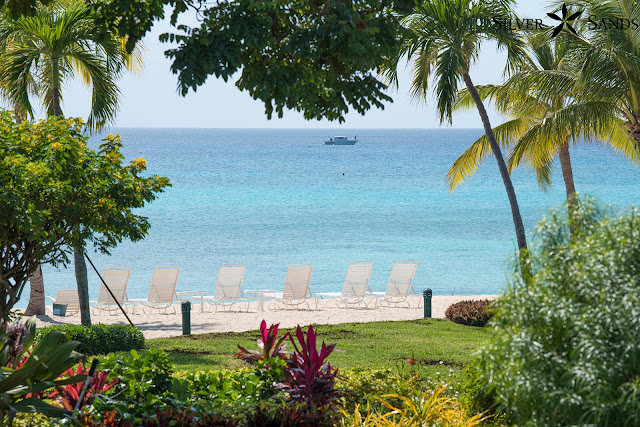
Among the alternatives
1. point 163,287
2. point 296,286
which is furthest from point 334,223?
point 163,287

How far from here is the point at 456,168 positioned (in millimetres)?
16953

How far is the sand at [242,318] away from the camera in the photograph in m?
15.1

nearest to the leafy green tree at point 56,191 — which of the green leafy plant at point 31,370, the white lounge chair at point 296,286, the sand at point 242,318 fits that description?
the green leafy plant at point 31,370

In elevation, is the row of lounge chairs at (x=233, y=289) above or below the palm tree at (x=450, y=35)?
below

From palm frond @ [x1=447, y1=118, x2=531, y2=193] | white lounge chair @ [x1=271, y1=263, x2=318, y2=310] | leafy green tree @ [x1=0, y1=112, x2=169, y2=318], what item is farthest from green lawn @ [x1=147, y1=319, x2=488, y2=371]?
palm frond @ [x1=447, y1=118, x2=531, y2=193]

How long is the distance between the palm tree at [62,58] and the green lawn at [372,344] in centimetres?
241

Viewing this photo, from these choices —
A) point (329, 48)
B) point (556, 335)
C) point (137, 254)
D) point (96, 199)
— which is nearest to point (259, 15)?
point (329, 48)

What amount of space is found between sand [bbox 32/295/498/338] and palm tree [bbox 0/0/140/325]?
3.14 metres

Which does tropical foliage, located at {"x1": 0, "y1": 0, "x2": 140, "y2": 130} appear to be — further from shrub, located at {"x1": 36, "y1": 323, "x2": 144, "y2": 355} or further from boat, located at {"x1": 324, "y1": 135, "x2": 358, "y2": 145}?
boat, located at {"x1": 324, "y1": 135, "x2": 358, "y2": 145}

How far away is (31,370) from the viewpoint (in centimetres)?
503

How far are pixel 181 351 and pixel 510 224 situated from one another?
39.9m

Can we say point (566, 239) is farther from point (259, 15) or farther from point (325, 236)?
point (325, 236)

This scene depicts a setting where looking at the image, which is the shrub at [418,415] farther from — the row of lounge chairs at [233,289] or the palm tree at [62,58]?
the row of lounge chairs at [233,289]

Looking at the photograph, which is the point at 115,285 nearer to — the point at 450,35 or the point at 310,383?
the point at 450,35
